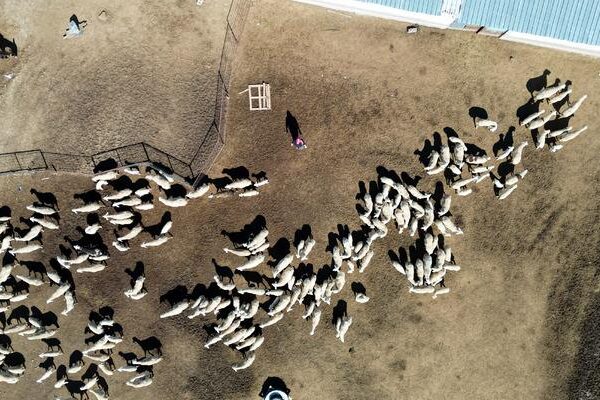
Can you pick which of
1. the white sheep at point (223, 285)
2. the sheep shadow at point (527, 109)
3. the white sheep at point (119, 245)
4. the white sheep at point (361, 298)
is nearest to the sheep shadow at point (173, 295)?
the white sheep at point (223, 285)

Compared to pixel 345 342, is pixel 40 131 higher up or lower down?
higher up

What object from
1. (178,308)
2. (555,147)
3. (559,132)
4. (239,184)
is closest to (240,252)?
(239,184)

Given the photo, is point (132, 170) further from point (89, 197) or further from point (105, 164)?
point (89, 197)

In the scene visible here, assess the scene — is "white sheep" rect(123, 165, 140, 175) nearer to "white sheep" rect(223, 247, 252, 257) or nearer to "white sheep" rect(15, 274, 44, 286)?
"white sheep" rect(223, 247, 252, 257)

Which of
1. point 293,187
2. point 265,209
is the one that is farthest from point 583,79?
point 265,209

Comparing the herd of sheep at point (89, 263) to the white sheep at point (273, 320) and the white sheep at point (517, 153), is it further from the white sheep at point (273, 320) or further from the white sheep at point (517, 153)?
the white sheep at point (517, 153)

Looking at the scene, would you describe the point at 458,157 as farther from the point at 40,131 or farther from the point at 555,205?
the point at 40,131
